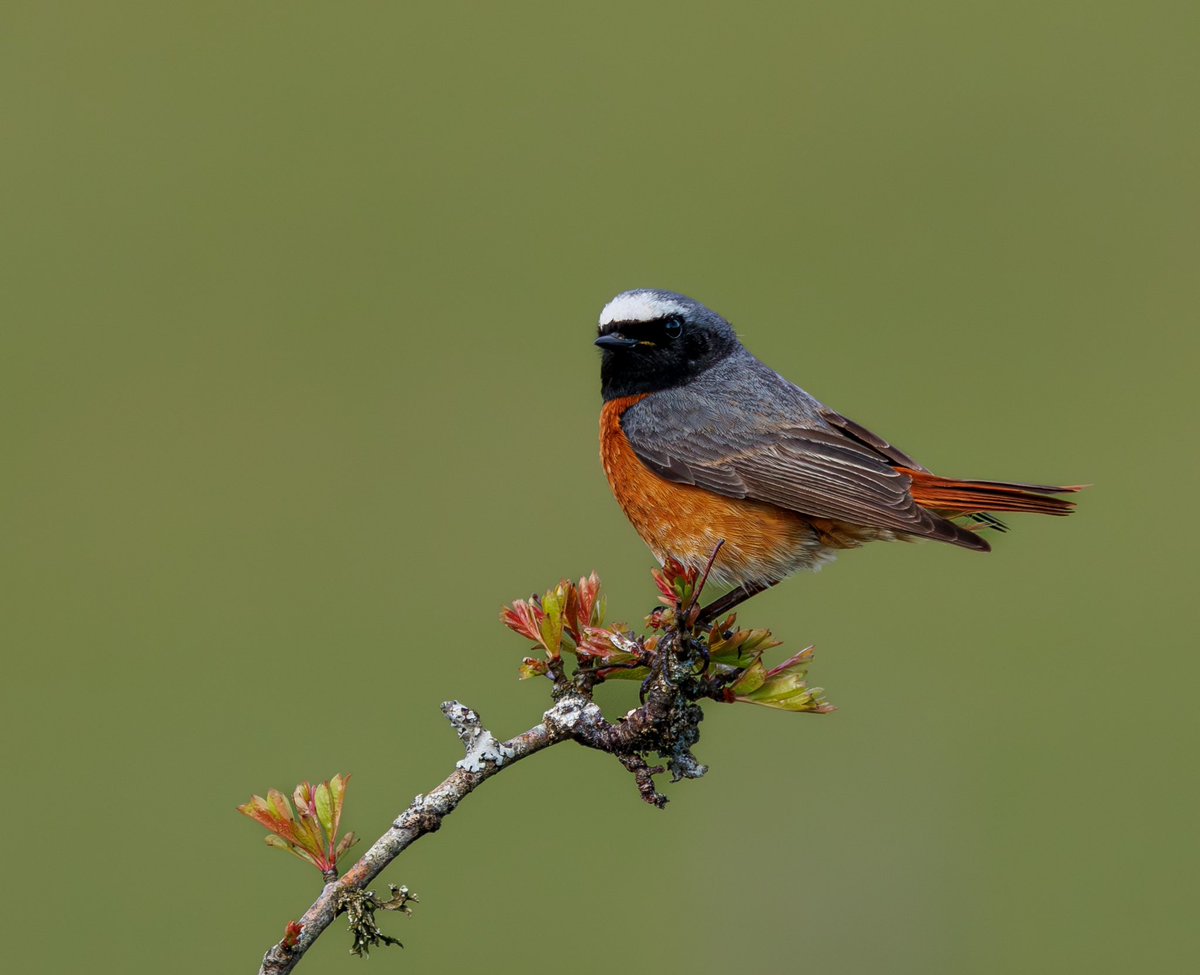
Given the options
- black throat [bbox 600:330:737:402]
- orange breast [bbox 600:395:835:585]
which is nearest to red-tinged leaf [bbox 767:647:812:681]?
orange breast [bbox 600:395:835:585]

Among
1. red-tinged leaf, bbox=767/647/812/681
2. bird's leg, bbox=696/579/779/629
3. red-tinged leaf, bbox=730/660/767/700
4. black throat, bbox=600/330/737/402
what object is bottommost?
red-tinged leaf, bbox=730/660/767/700

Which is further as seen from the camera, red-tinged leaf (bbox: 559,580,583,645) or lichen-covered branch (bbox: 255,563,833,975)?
red-tinged leaf (bbox: 559,580,583,645)

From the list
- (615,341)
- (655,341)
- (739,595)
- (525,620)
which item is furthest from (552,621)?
(655,341)

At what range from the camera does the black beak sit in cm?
504

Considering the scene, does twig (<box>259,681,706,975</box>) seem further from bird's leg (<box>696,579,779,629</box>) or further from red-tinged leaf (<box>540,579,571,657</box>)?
bird's leg (<box>696,579,779,629</box>)

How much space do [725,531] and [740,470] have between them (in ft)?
0.71

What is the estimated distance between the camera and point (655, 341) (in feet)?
17.0

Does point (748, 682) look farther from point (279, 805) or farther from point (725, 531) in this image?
point (725, 531)

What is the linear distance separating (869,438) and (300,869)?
3.27 meters

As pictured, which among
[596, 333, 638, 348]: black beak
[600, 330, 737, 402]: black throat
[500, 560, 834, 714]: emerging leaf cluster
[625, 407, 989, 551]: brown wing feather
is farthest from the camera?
[600, 330, 737, 402]: black throat

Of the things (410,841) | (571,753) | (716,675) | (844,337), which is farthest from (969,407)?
(410,841)

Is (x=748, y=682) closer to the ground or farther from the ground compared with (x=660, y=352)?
closer to the ground

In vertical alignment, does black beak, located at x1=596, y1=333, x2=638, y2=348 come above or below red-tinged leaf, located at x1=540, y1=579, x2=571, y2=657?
above

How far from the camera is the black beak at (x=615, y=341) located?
5043mm
